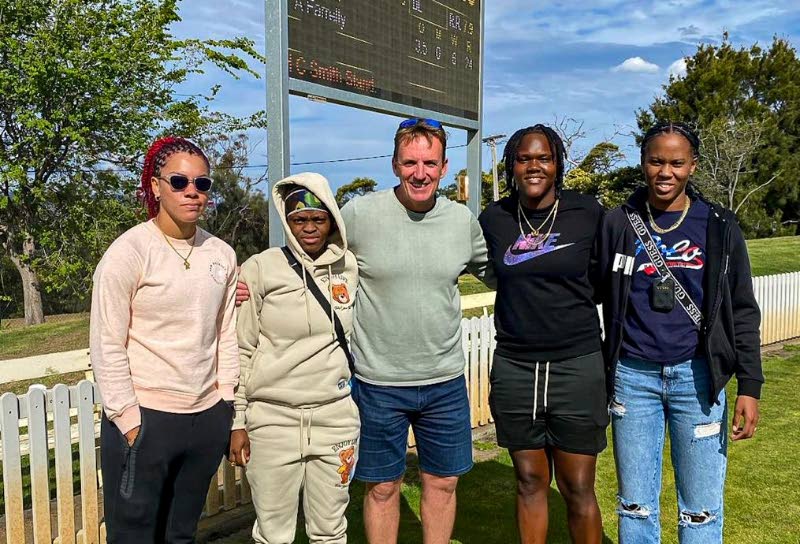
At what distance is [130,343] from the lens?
7.48ft

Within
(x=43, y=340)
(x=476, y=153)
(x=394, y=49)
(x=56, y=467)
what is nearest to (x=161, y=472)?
(x=56, y=467)

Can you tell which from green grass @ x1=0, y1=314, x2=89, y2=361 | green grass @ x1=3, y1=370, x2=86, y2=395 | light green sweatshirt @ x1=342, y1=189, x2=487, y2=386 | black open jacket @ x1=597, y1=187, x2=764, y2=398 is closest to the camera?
black open jacket @ x1=597, y1=187, x2=764, y2=398

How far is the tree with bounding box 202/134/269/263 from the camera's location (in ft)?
82.4

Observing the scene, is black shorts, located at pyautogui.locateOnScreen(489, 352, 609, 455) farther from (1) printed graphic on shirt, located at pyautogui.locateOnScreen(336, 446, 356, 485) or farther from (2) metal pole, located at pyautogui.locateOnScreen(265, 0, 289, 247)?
(2) metal pole, located at pyautogui.locateOnScreen(265, 0, 289, 247)

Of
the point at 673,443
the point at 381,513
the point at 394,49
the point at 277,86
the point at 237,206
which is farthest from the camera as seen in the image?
the point at 237,206

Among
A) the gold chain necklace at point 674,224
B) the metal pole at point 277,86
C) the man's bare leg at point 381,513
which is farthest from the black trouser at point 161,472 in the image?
the gold chain necklace at point 674,224

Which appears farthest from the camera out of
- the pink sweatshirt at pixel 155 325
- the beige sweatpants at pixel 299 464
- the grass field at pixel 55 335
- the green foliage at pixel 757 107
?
the green foliage at pixel 757 107

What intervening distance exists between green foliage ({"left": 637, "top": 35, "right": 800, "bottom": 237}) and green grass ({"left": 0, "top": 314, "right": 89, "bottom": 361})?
94.5 feet

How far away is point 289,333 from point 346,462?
1.96 ft

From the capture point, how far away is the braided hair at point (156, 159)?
2.37 metres

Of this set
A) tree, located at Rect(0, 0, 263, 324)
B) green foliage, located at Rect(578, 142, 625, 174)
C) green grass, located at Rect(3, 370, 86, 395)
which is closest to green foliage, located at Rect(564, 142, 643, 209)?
green foliage, located at Rect(578, 142, 625, 174)

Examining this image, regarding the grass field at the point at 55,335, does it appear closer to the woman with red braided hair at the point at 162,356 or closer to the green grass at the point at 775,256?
the green grass at the point at 775,256

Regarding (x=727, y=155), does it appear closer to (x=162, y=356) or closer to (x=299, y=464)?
(x=299, y=464)

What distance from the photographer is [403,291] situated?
2734 millimetres
